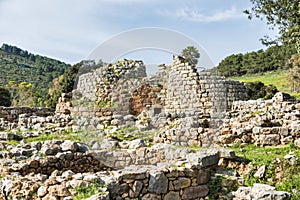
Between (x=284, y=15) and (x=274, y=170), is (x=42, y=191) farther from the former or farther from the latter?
(x=284, y=15)

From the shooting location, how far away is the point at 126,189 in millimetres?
6008

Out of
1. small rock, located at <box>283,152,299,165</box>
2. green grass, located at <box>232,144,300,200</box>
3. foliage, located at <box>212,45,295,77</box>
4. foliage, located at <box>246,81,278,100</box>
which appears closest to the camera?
green grass, located at <box>232,144,300,200</box>

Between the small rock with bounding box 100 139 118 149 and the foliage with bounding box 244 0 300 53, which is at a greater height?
the foliage with bounding box 244 0 300 53

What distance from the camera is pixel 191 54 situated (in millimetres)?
13125

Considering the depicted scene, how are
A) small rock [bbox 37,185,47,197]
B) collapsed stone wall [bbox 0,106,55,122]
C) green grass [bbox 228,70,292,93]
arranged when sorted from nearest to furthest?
small rock [bbox 37,185,47,197], collapsed stone wall [bbox 0,106,55,122], green grass [bbox 228,70,292,93]

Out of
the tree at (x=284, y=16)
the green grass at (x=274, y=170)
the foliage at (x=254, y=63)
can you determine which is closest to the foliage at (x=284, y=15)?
the tree at (x=284, y=16)

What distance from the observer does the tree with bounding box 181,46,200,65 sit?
1242 centimetres

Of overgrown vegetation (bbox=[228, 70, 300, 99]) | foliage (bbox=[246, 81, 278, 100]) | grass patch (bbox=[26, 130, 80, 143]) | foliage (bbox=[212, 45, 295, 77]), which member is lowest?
grass patch (bbox=[26, 130, 80, 143])

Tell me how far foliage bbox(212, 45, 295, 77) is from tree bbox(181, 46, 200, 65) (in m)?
38.2

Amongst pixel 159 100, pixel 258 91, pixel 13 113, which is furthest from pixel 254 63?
pixel 159 100

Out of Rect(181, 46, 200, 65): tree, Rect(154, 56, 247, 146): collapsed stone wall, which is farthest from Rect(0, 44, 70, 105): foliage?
Rect(181, 46, 200, 65): tree

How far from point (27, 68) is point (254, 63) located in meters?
42.2

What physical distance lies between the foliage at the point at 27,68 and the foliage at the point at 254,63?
2485 cm

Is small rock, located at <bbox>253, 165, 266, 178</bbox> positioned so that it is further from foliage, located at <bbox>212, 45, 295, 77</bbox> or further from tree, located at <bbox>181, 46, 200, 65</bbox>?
foliage, located at <bbox>212, 45, 295, 77</bbox>
